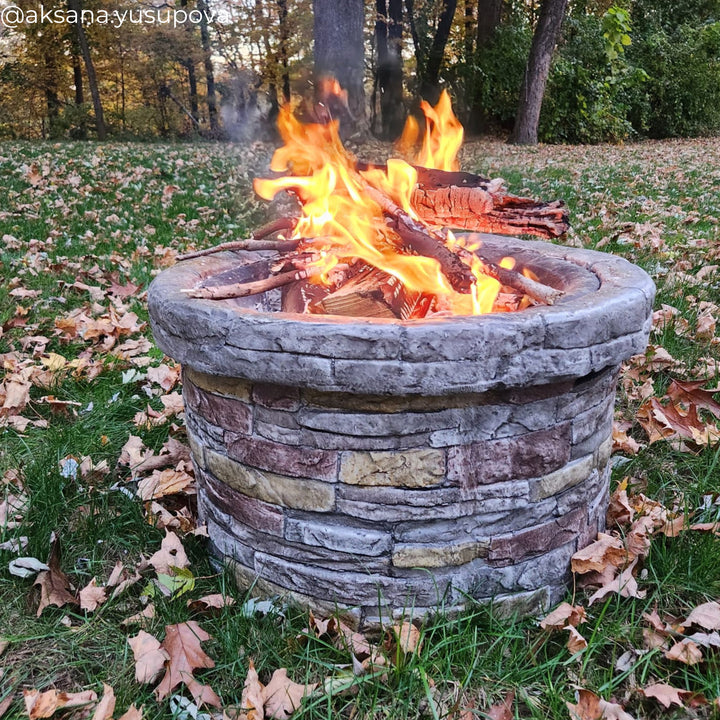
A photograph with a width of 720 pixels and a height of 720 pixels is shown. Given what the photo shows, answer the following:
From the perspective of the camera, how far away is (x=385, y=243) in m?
2.42

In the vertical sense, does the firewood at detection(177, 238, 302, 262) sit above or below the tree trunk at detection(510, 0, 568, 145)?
below

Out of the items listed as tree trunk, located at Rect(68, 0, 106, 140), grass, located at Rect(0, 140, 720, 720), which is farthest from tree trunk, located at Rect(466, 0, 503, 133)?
grass, located at Rect(0, 140, 720, 720)

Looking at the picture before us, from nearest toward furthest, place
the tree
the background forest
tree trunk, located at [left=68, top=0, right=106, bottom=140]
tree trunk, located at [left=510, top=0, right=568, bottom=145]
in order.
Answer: the tree
tree trunk, located at [left=510, top=0, right=568, bottom=145]
tree trunk, located at [left=68, top=0, right=106, bottom=140]
the background forest

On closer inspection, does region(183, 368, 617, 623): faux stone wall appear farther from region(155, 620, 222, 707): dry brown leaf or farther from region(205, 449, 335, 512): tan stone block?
region(155, 620, 222, 707): dry brown leaf

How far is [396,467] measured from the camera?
1783 millimetres

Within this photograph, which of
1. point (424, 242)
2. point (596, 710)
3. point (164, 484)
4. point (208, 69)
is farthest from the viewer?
point (208, 69)

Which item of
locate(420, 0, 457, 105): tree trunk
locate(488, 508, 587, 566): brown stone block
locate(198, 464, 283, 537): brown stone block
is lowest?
locate(488, 508, 587, 566): brown stone block

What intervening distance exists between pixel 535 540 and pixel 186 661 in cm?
106

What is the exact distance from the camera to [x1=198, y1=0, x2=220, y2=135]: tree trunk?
19.5 m

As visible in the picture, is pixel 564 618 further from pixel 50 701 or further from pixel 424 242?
pixel 50 701

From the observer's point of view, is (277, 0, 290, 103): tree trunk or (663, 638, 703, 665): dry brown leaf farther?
(277, 0, 290, 103): tree trunk

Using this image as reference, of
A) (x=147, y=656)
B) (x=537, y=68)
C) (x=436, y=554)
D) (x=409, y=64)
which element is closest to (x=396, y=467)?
(x=436, y=554)

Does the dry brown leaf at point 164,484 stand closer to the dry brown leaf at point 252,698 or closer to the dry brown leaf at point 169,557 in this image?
the dry brown leaf at point 169,557

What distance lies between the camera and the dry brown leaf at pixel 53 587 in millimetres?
2102
